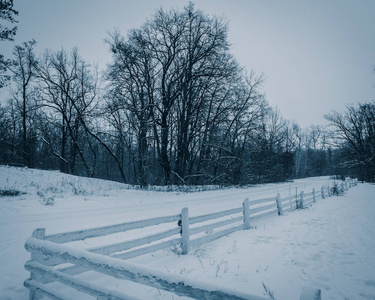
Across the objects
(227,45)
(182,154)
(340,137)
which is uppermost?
(227,45)

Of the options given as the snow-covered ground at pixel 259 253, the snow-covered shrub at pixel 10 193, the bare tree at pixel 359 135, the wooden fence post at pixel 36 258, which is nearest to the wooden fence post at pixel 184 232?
the snow-covered ground at pixel 259 253

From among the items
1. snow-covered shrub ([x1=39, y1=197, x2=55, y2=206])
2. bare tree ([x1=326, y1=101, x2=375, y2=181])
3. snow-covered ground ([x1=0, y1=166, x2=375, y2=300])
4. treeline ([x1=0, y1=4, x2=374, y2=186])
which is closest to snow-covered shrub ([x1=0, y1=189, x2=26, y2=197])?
snow-covered ground ([x1=0, y1=166, x2=375, y2=300])

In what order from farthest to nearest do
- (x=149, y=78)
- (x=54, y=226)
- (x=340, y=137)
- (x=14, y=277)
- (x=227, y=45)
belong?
(x=340, y=137) < (x=149, y=78) < (x=227, y=45) < (x=54, y=226) < (x=14, y=277)

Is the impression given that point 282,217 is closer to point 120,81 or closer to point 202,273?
point 202,273

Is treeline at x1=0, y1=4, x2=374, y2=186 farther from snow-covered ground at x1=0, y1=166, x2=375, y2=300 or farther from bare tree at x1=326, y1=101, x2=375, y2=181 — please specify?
bare tree at x1=326, y1=101, x2=375, y2=181

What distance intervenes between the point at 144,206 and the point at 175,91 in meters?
13.9

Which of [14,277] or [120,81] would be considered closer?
[14,277]

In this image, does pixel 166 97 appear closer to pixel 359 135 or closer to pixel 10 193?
pixel 10 193

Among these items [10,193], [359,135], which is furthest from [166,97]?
[359,135]

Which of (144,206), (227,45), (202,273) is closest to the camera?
(202,273)

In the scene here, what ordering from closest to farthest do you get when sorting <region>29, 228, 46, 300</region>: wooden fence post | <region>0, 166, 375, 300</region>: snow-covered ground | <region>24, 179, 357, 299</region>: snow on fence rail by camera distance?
<region>24, 179, 357, 299</region>: snow on fence rail < <region>29, 228, 46, 300</region>: wooden fence post < <region>0, 166, 375, 300</region>: snow-covered ground

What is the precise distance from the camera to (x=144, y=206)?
38.6 feet

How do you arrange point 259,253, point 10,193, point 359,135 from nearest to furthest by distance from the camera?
point 259,253 → point 10,193 → point 359,135

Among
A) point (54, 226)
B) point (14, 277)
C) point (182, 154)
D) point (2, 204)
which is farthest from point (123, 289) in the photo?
point (182, 154)
